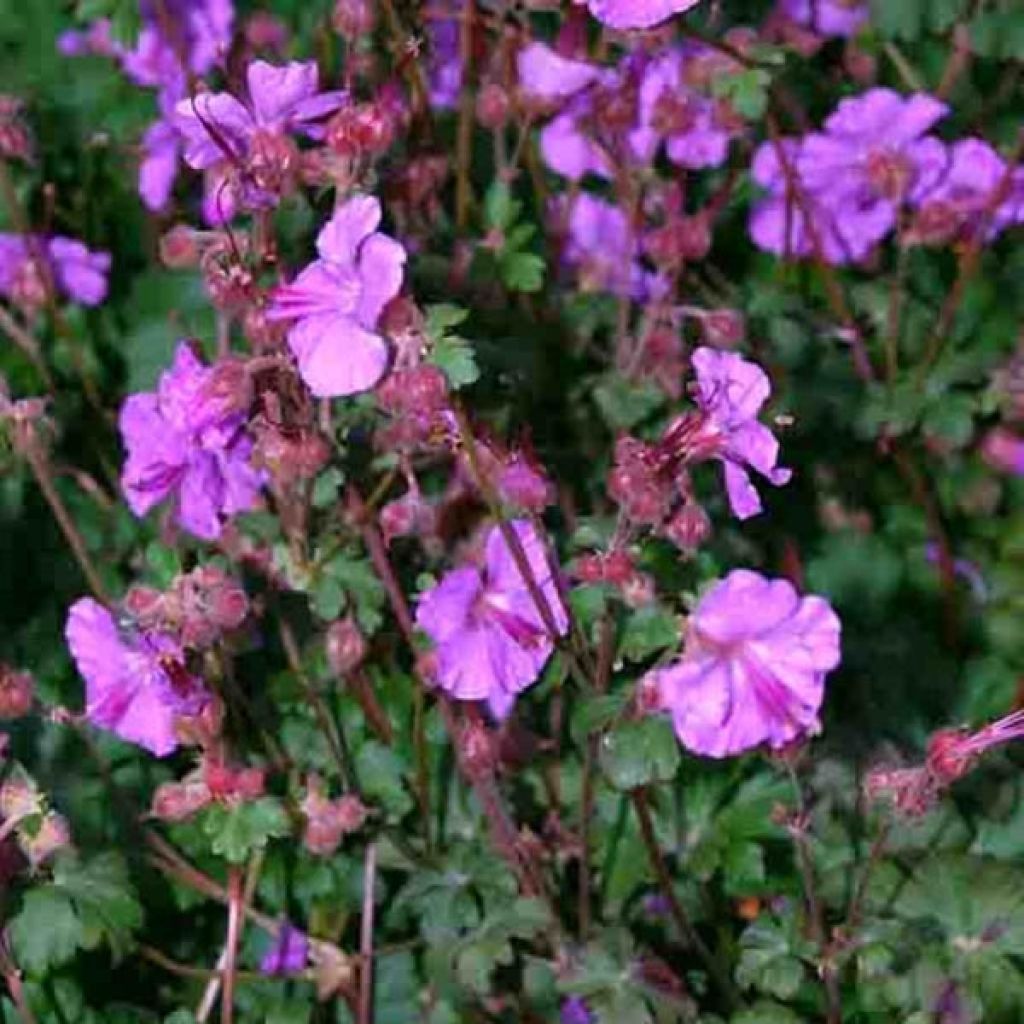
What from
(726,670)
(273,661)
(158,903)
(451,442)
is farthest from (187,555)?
(726,670)

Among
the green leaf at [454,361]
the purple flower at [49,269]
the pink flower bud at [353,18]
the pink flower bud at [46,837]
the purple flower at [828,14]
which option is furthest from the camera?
the purple flower at [828,14]

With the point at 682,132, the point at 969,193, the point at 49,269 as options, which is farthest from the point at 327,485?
the point at 969,193

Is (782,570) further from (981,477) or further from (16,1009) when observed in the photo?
(16,1009)

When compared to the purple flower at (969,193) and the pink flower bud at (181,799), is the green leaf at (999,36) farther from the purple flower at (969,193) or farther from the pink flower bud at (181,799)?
the pink flower bud at (181,799)

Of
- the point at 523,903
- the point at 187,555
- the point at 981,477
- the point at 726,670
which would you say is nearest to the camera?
the point at 726,670

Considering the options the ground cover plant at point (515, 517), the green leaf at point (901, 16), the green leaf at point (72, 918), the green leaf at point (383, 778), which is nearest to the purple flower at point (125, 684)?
the ground cover plant at point (515, 517)

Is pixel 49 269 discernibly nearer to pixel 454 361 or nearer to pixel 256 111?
pixel 256 111
